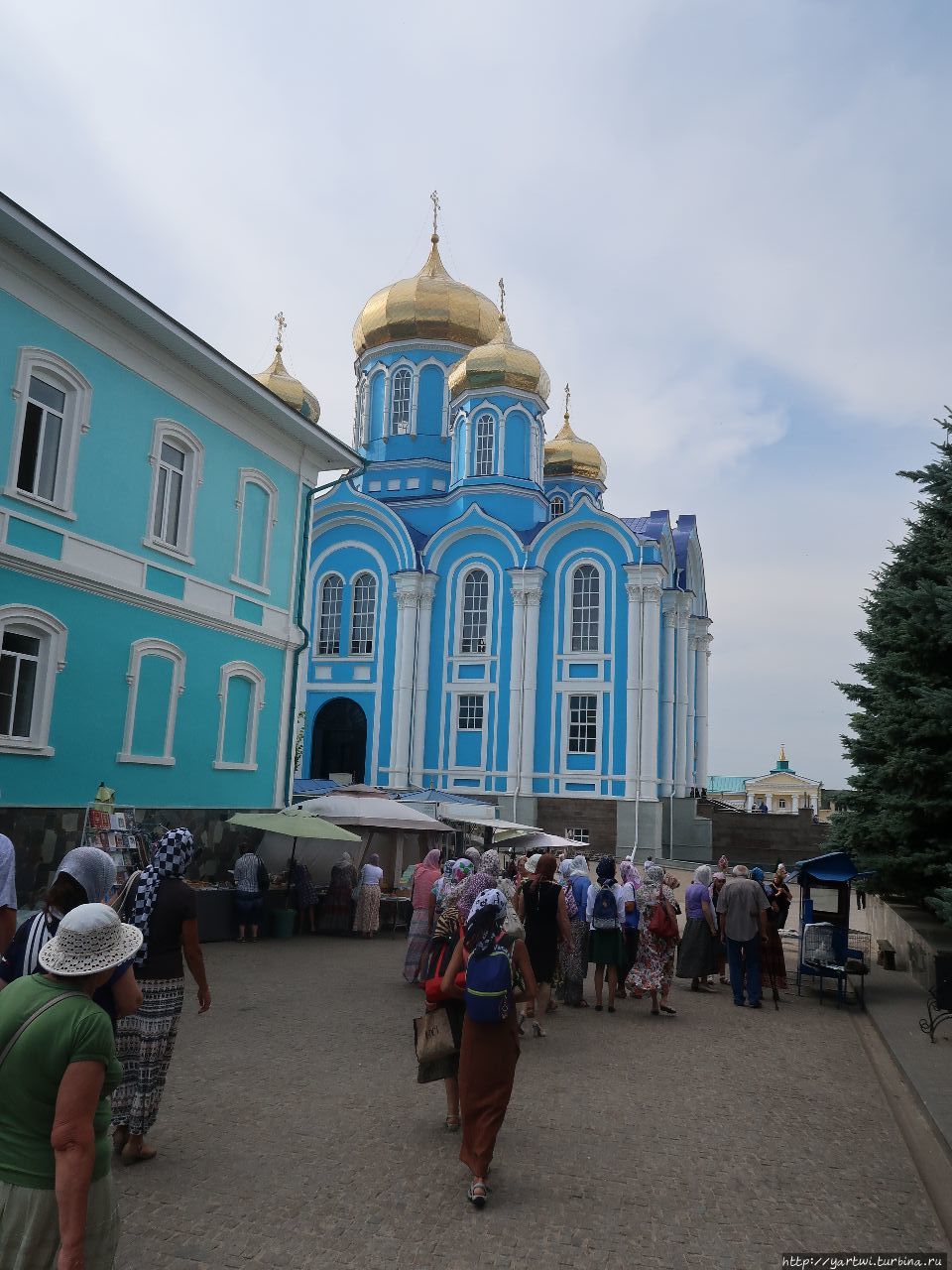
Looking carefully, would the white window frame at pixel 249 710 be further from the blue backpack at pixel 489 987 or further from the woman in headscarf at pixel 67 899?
the woman in headscarf at pixel 67 899

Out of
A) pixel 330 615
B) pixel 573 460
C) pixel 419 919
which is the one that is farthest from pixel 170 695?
pixel 573 460

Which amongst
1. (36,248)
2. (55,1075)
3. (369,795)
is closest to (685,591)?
(369,795)

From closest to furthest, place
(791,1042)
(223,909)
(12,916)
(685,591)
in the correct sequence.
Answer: (12,916) → (791,1042) → (223,909) → (685,591)

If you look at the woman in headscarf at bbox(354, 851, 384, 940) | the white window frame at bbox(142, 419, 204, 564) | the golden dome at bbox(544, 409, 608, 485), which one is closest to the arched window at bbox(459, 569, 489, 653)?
the golden dome at bbox(544, 409, 608, 485)

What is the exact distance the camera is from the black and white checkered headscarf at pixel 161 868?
18.4 feet

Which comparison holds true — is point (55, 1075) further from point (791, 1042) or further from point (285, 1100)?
point (791, 1042)

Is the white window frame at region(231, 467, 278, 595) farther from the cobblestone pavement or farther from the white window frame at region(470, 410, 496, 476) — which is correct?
the white window frame at region(470, 410, 496, 476)

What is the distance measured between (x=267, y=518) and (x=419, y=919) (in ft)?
26.9

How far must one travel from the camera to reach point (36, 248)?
11.8m

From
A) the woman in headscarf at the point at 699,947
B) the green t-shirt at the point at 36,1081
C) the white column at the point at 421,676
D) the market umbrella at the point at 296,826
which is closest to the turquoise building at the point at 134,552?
the market umbrella at the point at 296,826

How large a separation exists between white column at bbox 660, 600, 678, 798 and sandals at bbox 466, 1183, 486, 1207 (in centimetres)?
2624

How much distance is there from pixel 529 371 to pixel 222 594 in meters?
21.1

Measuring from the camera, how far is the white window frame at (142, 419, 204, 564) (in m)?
14.0

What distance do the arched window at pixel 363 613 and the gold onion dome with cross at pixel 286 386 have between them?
7.56 metres
